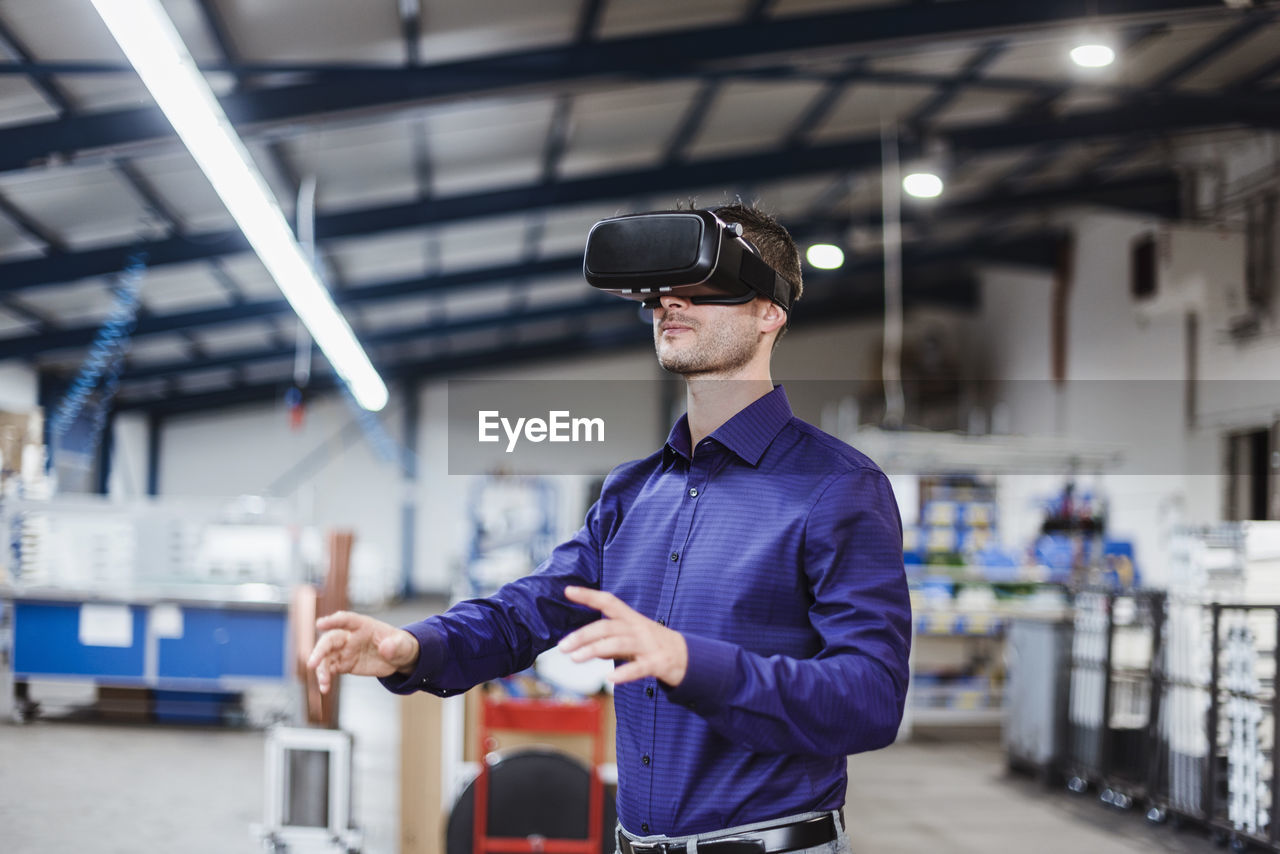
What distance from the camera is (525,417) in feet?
6.66

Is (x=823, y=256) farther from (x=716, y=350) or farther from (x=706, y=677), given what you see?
(x=706, y=677)

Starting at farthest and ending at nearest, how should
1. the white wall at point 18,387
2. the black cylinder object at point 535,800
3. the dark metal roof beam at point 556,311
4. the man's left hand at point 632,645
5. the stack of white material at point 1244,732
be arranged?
the dark metal roof beam at point 556,311 → the white wall at point 18,387 → the stack of white material at point 1244,732 → the black cylinder object at point 535,800 → the man's left hand at point 632,645

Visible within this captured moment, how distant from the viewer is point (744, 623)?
1.34 metres

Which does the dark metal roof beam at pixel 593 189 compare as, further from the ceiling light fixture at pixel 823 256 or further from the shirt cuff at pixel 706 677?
the shirt cuff at pixel 706 677

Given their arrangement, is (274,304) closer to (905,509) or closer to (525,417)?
(905,509)

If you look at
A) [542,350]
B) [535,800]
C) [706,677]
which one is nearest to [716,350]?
[706,677]

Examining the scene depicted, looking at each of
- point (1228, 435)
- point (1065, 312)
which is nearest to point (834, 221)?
point (1065, 312)

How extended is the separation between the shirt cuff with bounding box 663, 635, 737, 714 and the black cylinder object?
8.88ft

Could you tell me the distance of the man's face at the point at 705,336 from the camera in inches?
56.2

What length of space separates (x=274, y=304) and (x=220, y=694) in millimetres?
5261

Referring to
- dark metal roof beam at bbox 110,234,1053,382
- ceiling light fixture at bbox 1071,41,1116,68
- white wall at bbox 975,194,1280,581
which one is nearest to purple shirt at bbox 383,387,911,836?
ceiling light fixture at bbox 1071,41,1116,68

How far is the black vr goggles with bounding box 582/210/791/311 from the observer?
1356 millimetres

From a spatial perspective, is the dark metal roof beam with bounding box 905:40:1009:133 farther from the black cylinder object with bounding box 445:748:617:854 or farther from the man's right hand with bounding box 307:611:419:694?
the man's right hand with bounding box 307:611:419:694

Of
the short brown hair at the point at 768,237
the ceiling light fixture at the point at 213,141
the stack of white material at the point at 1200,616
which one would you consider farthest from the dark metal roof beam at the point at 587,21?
the short brown hair at the point at 768,237
